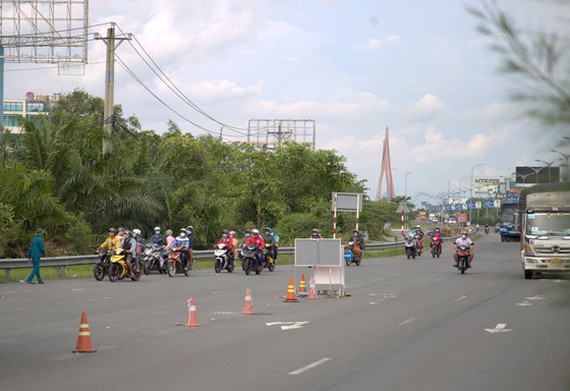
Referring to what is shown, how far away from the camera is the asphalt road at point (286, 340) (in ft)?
34.6

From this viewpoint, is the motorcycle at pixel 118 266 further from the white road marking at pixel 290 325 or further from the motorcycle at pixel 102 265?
the white road marking at pixel 290 325

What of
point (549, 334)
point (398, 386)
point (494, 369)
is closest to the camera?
point (398, 386)

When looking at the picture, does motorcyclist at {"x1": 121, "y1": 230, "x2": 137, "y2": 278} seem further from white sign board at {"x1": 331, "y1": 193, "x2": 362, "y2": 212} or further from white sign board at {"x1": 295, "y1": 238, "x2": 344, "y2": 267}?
white sign board at {"x1": 331, "y1": 193, "x2": 362, "y2": 212}

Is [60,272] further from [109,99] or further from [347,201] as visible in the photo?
[347,201]

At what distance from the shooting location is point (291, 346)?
13.8 meters

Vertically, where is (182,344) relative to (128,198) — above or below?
below

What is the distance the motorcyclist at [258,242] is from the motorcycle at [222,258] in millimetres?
1373

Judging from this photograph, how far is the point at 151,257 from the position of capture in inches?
1325

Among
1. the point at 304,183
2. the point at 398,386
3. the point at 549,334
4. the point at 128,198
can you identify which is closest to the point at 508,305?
the point at 549,334

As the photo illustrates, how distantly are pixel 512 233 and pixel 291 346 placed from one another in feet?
238

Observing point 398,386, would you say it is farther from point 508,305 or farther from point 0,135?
point 0,135

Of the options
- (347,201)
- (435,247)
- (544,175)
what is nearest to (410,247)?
(435,247)

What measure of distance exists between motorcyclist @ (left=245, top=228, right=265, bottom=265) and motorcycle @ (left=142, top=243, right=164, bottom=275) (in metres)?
3.09

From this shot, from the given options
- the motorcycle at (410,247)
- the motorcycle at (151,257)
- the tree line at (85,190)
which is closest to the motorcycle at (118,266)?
the motorcycle at (151,257)
